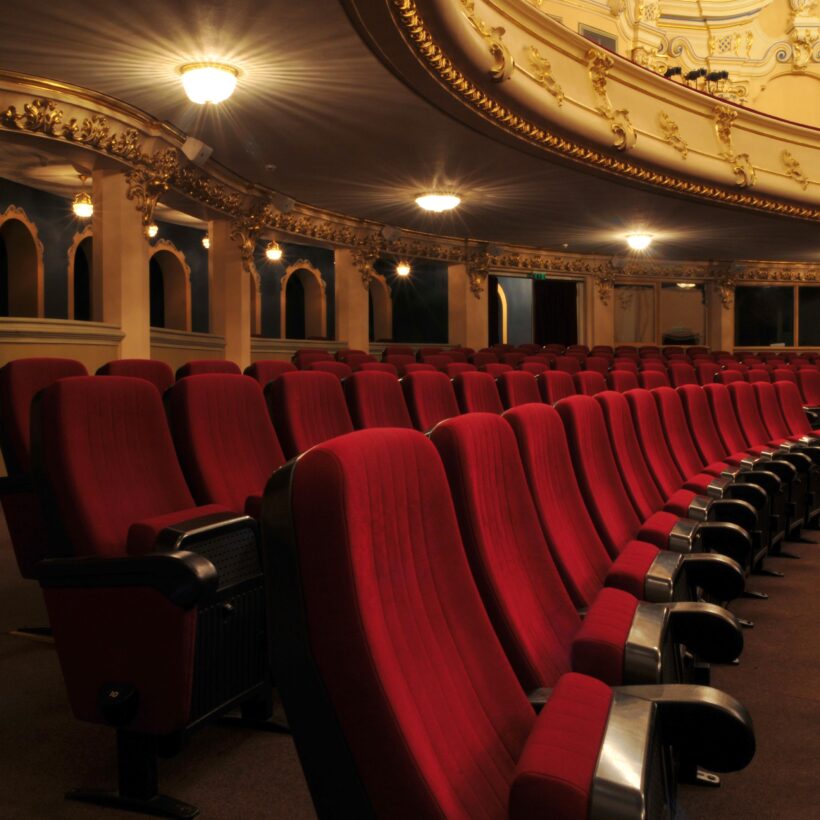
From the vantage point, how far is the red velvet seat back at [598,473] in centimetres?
177

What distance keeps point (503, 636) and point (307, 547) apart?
19.4 inches

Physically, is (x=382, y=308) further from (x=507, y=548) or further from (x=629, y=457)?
(x=507, y=548)

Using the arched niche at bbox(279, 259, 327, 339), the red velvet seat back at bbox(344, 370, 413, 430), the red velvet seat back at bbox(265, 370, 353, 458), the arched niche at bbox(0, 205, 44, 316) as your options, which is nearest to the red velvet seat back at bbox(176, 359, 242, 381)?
the red velvet seat back at bbox(344, 370, 413, 430)

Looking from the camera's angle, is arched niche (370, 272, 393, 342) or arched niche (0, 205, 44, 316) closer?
arched niche (0, 205, 44, 316)

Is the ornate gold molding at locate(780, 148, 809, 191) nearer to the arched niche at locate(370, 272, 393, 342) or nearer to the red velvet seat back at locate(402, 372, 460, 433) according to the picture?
the arched niche at locate(370, 272, 393, 342)

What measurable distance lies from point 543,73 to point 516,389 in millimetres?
3187

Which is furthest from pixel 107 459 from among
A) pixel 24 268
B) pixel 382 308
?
pixel 382 308

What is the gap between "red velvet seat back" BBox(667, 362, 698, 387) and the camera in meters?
6.38

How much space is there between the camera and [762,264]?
12617mm

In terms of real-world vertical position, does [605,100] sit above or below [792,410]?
above

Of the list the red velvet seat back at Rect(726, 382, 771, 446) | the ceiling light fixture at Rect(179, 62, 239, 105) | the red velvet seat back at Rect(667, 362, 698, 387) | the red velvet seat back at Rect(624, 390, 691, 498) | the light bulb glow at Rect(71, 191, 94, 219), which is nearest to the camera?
the red velvet seat back at Rect(624, 390, 691, 498)

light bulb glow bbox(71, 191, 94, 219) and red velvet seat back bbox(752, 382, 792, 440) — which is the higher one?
light bulb glow bbox(71, 191, 94, 219)

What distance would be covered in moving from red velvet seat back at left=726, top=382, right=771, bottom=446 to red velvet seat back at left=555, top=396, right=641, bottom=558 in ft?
7.50

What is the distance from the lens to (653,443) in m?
2.70
